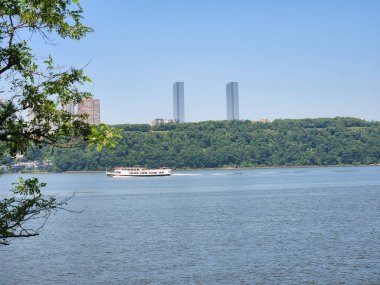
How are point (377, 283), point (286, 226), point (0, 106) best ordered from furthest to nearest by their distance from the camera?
point (286, 226) < point (377, 283) < point (0, 106)

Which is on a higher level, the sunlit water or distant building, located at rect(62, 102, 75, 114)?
distant building, located at rect(62, 102, 75, 114)

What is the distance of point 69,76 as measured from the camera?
16203 millimetres

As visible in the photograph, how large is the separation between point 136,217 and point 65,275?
139 feet

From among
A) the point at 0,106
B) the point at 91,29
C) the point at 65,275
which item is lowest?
the point at 65,275

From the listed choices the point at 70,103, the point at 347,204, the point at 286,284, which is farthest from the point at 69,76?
the point at 347,204

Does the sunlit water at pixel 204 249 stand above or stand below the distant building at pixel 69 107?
below

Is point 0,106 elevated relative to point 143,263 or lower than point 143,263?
elevated

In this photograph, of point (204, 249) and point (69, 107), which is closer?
point (69, 107)

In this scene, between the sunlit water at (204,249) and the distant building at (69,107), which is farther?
the sunlit water at (204,249)

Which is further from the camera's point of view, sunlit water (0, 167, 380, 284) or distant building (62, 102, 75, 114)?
sunlit water (0, 167, 380, 284)

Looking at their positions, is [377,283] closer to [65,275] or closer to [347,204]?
[65,275]

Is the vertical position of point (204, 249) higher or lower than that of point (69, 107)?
lower

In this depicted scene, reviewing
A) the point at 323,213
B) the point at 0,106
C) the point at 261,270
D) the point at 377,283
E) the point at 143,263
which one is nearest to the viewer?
the point at 0,106

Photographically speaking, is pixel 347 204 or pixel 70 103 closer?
pixel 70 103
